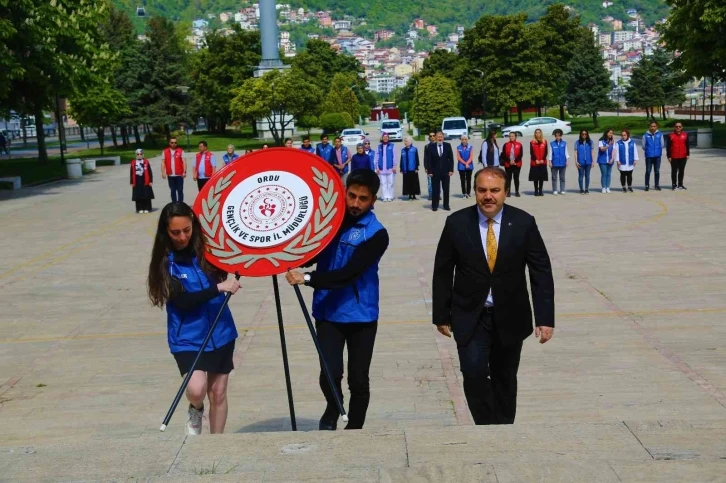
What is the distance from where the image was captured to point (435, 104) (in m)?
89.0

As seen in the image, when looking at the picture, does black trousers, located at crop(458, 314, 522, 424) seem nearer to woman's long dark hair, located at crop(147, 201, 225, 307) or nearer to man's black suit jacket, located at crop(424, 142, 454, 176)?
woman's long dark hair, located at crop(147, 201, 225, 307)

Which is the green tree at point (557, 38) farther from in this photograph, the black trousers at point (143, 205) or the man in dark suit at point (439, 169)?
the black trousers at point (143, 205)

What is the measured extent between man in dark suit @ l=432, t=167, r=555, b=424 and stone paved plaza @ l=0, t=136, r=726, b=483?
18.5 inches

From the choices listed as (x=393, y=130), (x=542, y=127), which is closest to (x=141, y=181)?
(x=542, y=127)

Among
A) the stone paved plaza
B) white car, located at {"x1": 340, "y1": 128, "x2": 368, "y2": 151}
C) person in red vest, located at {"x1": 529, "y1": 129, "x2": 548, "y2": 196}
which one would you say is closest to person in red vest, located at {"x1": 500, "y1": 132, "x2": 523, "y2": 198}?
person in red vest, located at {"x1": 529, "y1": 129, "x2": 548, "y2": 196}

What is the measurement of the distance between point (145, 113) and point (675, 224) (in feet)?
195

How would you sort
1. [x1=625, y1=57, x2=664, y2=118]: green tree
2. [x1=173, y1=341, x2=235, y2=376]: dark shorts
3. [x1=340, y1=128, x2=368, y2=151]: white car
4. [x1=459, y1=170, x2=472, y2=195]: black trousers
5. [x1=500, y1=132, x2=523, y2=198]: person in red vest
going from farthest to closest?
1. [x1=625, y1=57, x2=664, y2=118]: green tree
2. [x1=340, y1=128, x2=368, y2=151]: white car
3. [x1=459, y1=170, x2=472, y2=195]: black trousers
4. [x1=500, y1=132, x2=523, y2=198]: person in red vest
5. [x1=173, y1=341, x2=235, y2=376]: dark shorts

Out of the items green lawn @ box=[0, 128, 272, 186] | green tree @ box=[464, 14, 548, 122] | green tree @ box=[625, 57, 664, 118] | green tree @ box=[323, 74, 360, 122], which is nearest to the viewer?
green lawn @ box=[0, 128, 272, 186]

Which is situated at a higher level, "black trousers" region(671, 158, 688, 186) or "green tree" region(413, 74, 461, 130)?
"green tree" region(413, 74, 461, 130)

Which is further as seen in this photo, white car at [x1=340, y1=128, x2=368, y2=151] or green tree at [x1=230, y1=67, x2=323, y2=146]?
green tree at [x1=230, y1=67, x2=323, y2=146]

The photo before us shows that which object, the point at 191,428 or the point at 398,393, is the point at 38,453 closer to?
the point at 191,428

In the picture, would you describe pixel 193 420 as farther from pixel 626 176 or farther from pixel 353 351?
pixel 626 176

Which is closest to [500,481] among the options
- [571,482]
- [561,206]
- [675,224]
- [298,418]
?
[571,482]

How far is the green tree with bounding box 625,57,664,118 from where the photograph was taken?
78438 millimetres
